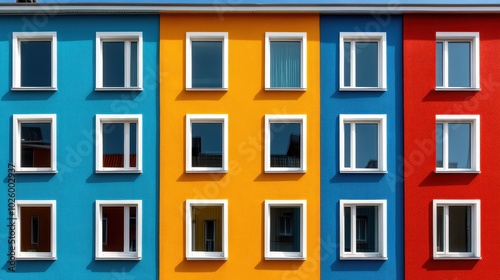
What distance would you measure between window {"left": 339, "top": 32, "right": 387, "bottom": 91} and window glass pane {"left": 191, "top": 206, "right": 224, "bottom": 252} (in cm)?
546

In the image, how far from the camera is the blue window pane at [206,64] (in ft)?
56.1

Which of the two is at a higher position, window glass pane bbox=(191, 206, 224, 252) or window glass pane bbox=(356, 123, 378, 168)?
window glass pane bbox=(356, 123, 378, 168)

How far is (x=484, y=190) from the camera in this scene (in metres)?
16.8

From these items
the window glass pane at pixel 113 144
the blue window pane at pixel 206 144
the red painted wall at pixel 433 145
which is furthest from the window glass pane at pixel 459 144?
the window glass pane at pixel 113 144

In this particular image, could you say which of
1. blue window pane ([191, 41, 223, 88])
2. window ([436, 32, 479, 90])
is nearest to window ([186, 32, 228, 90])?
blue window pane ([191, 41, 223, 88])

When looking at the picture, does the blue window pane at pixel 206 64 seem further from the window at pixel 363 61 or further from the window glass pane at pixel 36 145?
the window glass pane at pixel 36 145

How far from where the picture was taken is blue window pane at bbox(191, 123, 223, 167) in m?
17.0

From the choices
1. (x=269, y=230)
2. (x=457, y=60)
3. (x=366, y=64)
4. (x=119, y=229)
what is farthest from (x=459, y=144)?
(x=119, y=229)

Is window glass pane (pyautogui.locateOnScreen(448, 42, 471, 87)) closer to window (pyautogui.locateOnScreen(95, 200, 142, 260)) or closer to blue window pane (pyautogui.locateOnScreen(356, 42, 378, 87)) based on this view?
blue window pane (pyautogui.locateOnScreen(356, 42, 378, 87))

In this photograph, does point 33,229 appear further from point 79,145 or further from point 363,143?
point 363,143

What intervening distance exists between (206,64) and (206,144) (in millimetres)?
2485

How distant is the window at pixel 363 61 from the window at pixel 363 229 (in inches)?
141

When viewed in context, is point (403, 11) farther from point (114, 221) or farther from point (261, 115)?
point (114, 221)

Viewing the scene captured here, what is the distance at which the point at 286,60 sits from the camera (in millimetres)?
17203
